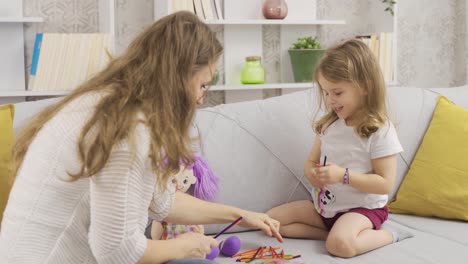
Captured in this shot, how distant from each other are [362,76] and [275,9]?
1.02 m

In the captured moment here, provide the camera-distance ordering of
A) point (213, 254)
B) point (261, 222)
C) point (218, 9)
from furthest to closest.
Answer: point (218, 9)
point (213, 254)
point (261, 222)

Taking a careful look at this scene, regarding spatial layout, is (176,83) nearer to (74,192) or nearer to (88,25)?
→ (74,192)

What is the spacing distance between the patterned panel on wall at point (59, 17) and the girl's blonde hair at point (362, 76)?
1.24m

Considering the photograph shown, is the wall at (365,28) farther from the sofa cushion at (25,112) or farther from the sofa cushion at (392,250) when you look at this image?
the sofa cushion at (392,250)

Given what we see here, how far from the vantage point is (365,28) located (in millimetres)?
3336

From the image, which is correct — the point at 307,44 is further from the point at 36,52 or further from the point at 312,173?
the point at 36,52

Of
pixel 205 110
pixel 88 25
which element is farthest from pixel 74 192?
pixel 88 25

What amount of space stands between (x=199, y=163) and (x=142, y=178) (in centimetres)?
72

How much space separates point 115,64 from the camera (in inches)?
52.7

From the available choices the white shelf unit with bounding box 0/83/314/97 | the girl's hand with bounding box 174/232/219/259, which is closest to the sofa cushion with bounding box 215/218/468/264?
the girl's hand with bounding box 174/232/219/259

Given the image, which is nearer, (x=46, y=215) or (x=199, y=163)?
(x=46, y=215)

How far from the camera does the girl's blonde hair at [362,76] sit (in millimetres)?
2039

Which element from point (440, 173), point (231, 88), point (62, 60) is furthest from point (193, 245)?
point (231, 88)

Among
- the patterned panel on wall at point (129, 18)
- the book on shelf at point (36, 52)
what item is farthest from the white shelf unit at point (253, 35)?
the book on shelf at point (36, 52)
